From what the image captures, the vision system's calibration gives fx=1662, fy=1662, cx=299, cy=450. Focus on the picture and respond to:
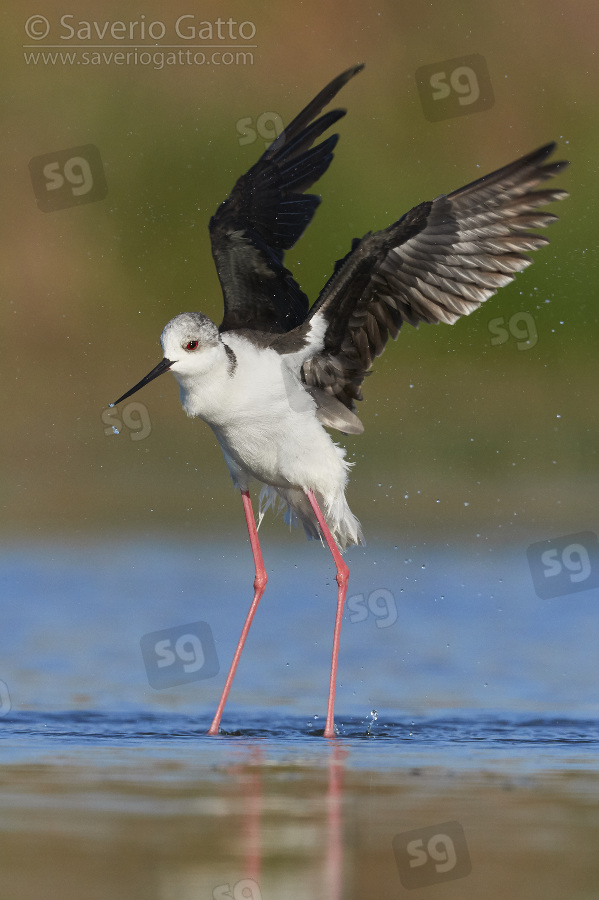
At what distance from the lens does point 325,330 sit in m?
9.34

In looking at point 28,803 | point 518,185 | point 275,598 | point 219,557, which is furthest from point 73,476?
point 28,803

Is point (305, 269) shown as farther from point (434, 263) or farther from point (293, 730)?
point (293, 730)

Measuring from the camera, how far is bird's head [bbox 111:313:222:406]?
9.13m

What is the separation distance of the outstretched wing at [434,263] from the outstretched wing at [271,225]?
1032 millimetres

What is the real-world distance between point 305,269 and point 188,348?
1157 cm

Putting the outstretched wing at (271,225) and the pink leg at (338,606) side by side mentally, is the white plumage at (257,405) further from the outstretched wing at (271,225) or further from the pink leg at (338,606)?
the outstretched wing at (271,225)

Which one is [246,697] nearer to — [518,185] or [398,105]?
[518,185]

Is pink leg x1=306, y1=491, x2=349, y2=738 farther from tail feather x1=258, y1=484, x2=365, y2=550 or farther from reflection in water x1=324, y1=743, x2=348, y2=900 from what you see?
reflection in water x1=324, y1=743, x2=348, y2=900

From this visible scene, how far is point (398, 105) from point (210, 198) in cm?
348

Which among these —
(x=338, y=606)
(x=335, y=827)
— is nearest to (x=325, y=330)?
(x=338, y=606)

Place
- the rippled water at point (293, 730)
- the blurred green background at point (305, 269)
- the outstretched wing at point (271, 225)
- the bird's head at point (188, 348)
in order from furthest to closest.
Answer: the blurred green background at point (305, 269) < the outstretched wing at point (271, 225) < the bird's head at point (188, 348) < the rippled water at point (293, 730)

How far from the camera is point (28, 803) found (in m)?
6.39

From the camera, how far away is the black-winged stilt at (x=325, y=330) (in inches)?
349

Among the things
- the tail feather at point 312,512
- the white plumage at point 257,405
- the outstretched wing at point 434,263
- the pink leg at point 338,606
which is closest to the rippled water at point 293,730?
the pink leg at point 338,606
